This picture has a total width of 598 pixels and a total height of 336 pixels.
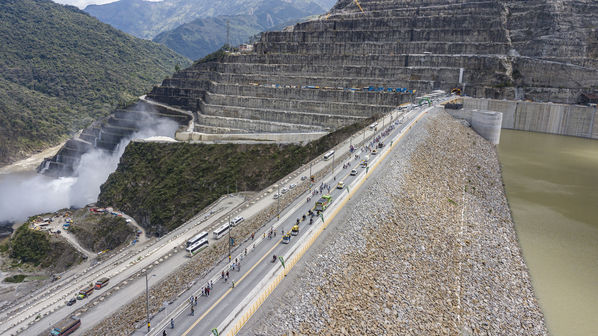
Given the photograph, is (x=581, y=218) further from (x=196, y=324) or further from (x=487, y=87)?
(x=196, y=324)

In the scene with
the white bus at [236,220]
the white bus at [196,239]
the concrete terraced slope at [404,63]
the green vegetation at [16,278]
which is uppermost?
the concrete terraced slope at [404,63]

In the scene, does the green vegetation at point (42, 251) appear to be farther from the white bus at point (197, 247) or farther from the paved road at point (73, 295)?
the white bus at point (197, 247)

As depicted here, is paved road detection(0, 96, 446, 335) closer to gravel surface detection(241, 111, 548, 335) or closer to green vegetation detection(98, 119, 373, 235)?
gravel surface detection(241, 111, 548, 335)

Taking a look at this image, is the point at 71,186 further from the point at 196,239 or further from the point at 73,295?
the point at 196,239

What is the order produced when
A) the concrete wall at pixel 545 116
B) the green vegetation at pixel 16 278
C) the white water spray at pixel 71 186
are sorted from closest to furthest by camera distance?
the green vegetation at pixel 16 278
the concrete wall at pixel 545 116
the white water spray at pixel 71 186

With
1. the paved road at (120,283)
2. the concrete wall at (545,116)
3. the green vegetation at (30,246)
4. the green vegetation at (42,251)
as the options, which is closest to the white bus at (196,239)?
the paved road at (120,283)

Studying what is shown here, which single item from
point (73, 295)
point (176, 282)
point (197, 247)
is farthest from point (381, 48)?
point (73, 295)
